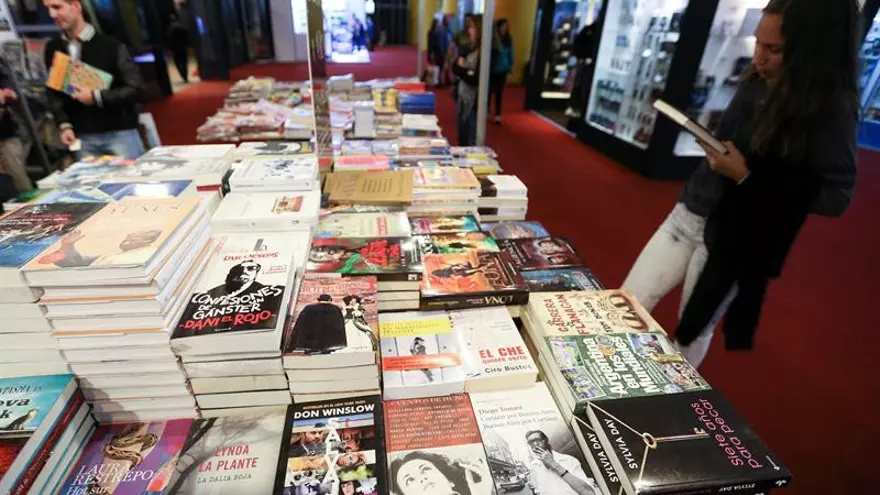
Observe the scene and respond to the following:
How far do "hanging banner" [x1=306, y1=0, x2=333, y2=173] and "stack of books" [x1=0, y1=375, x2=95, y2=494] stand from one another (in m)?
1.08

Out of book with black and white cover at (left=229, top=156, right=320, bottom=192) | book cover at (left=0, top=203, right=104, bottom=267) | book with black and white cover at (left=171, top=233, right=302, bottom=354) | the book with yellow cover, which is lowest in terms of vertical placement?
book with black and white cover at (left=171, top=233, right=302, bottom=354)

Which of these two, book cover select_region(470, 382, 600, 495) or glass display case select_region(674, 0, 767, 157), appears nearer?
book cover select_region(470, 382, 600, 495)

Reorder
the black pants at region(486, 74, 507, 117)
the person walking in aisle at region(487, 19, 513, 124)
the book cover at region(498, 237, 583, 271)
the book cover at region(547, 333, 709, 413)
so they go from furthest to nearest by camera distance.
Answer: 1. the black pants at region(486, 74, 507, 117)
2. the person walking in aisle at region(487, 19, 513, 124)
3. the book cover at region(498, 237, 583, 271)
4. the book cover at region(547, 333, 709, 413)

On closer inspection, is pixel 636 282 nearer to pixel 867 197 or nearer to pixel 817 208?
pixel 817 208

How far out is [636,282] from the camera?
1.71 m

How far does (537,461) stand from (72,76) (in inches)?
110

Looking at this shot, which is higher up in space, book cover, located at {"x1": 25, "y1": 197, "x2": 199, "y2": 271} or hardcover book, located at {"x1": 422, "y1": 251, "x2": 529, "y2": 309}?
book cover, located at {"x1": 25, "y1": 197, "x2": 199, "y2": 271}

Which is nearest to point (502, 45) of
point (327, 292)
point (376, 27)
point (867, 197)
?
point (867, 197)

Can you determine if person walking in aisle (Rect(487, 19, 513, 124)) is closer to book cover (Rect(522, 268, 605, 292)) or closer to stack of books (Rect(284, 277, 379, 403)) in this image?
book cover (Rect(522, 268, 605, 292))

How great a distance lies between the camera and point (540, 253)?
160 cm

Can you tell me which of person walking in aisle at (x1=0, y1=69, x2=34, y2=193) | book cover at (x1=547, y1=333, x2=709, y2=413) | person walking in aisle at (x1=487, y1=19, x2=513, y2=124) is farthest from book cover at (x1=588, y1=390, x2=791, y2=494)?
person walking in aisle at (x1=487, y1=19, x2=513, y2=124)

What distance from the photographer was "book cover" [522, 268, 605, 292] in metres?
1.40

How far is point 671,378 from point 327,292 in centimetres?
83

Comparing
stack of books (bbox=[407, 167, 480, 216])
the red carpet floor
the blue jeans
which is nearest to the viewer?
stack of books (bbox=[407, 167, 480, 216])
